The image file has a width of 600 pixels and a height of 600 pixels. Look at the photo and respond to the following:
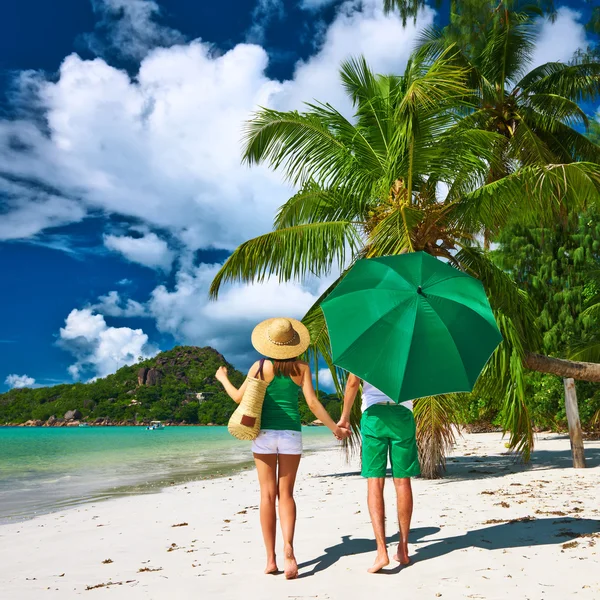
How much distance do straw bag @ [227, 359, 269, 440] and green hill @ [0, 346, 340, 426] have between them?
8856 cm

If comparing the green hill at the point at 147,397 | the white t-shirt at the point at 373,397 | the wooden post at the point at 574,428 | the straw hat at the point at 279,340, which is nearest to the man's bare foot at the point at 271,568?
the white t-shirt at the point at 373,397

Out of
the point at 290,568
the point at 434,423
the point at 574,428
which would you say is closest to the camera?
the point at 290,568

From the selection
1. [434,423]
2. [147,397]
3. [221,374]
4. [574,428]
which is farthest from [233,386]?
[147,397]

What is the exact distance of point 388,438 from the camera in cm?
416

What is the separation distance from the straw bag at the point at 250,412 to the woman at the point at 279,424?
0.06 m

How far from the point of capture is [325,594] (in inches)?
143

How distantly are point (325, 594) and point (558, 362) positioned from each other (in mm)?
7306

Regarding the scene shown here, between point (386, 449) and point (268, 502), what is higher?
point (386, 449)

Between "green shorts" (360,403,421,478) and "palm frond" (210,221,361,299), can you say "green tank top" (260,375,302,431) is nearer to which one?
"green shorts" (360,403,421,478)

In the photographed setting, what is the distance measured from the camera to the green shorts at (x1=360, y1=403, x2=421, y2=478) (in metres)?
4.11

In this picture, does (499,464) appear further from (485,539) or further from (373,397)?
(373,397)

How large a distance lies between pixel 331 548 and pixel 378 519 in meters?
1.00

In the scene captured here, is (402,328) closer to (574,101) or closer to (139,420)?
(574,101)

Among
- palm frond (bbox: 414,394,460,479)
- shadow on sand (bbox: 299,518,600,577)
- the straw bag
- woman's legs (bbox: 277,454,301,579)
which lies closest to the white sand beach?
shadow on sand (bbox: 299,518,600,577)
